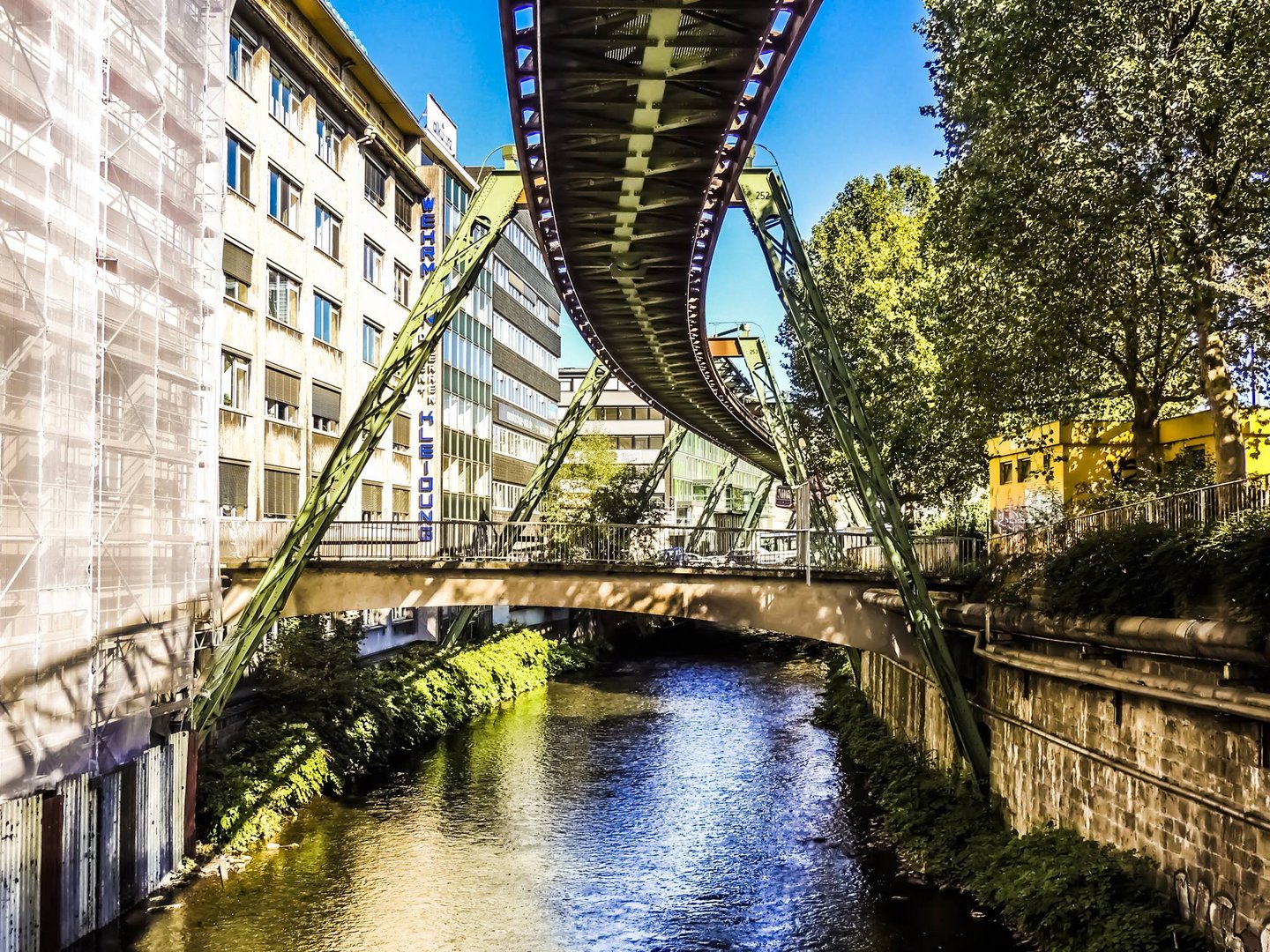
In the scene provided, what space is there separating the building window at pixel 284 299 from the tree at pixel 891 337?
14314 mm

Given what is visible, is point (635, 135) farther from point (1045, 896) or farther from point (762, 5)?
point (1045, 896)

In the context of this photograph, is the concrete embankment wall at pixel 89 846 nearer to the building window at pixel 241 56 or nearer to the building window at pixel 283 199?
the building window at pixel 283 199

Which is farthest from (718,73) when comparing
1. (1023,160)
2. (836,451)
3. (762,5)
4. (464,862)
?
(836,451)

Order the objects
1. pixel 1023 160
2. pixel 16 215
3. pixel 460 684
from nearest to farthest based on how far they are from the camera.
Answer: pixel 16 215 → pixel 1023 160 → pixel 460 684

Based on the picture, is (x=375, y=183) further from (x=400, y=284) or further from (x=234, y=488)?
(x=234, y=488)

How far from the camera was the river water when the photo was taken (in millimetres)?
14891

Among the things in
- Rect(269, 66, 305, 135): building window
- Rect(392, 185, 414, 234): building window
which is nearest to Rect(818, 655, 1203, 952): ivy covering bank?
Rect(269, 66, 305, 135): building window

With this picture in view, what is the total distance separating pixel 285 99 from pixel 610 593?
15894 mm

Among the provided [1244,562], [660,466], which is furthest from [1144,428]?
[660,466]

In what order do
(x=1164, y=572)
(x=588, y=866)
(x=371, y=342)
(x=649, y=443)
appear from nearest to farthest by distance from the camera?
(x=1164, y=572)
(x=588, y=866)
(x=371, y=342)
(x=649, y=443)

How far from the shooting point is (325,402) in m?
31.8

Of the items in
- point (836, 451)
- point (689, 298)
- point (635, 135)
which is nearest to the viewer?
point (635, 135)

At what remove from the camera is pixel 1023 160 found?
17.1 m

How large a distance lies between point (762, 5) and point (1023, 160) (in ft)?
21.8
